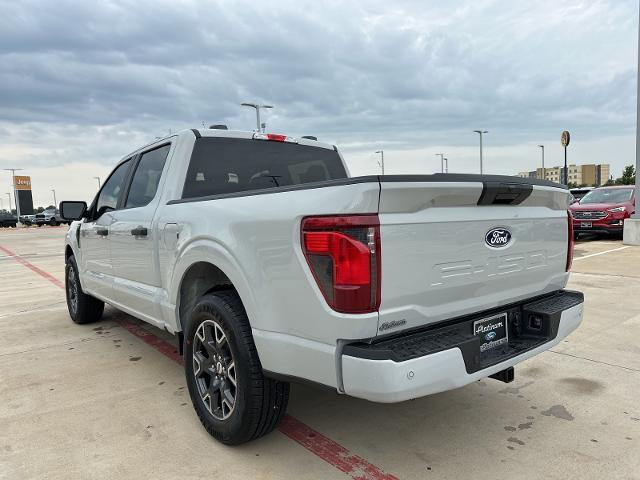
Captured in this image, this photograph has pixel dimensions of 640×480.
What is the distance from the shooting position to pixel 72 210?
5.20 m

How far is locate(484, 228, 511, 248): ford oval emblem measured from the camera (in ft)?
8.14

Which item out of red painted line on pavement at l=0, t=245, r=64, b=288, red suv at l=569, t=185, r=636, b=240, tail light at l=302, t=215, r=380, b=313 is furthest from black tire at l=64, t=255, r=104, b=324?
red suv at l=569, t=185, r=636, b=240

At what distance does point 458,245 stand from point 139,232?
95.5 inches

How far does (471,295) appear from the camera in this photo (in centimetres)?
247

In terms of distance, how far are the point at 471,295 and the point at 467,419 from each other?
1038mm

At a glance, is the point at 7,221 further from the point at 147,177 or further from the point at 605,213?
the point at 147,177

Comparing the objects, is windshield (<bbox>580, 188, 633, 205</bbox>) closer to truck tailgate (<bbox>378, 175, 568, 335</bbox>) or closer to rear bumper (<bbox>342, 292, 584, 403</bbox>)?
truck tailgate (<bbox>378, 175, 568, 335</bbox>)

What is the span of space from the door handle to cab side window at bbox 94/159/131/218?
0.87 metres

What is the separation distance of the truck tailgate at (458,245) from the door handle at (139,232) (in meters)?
2.18

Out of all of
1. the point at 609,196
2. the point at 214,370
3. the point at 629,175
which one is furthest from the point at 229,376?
the point at 629,175

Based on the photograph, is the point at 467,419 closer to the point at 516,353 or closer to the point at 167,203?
the point at 516,353

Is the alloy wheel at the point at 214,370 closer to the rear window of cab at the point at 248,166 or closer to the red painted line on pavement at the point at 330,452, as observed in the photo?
the red painted line on pavement at the point at 330,452

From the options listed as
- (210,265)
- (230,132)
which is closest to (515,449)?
(210,265)

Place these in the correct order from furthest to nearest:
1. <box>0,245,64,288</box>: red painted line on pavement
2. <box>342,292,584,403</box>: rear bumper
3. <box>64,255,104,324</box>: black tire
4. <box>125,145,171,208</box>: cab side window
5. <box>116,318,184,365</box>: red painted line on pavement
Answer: <box>0,245,64,288</box>: red painted line on pavement → <box>64,255,104,324</box>: black tire → <box>116,318,184,365</box>: red painted line on pavement → <box>125,145,171,208</box>: cab side window → <box>342,292,584,403</box>: rear bumper
